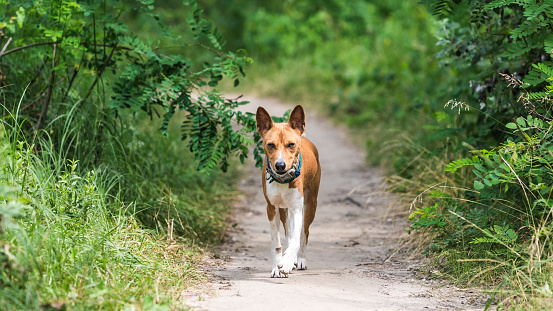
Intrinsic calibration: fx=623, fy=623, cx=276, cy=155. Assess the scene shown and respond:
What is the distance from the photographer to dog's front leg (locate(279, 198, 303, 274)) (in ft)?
17.4

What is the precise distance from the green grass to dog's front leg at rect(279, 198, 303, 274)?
711 millimetres

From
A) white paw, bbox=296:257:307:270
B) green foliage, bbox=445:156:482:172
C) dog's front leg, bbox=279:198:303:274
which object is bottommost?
white paw, bbox=296:257:307:270

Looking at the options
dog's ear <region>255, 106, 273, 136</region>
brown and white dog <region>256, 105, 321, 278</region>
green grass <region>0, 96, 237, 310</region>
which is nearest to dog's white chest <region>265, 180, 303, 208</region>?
brown and white dog <region>256, 105, 321, 278</region>

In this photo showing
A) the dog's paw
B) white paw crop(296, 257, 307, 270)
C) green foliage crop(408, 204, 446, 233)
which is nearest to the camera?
the dog's paw

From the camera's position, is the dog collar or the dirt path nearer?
the dirt path

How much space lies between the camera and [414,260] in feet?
20.3

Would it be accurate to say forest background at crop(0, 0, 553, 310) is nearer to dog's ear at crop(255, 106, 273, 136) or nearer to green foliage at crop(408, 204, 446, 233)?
green foliage at crop(408, 204, 446, 233)

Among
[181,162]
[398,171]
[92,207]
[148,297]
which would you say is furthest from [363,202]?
[148,297]

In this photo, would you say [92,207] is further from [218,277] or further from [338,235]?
[338,235]

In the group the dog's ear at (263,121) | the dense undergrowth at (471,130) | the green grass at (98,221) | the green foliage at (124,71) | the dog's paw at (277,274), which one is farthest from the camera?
the green foliage at (124,71)

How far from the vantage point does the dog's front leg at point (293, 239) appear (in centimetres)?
529

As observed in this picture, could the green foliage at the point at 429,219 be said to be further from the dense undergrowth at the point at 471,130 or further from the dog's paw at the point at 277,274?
the dog's paw at the point at 277,274

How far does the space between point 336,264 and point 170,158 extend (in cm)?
333

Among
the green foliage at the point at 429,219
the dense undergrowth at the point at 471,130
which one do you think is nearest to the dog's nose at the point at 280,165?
the dense undergrowth at the point at 471,130
